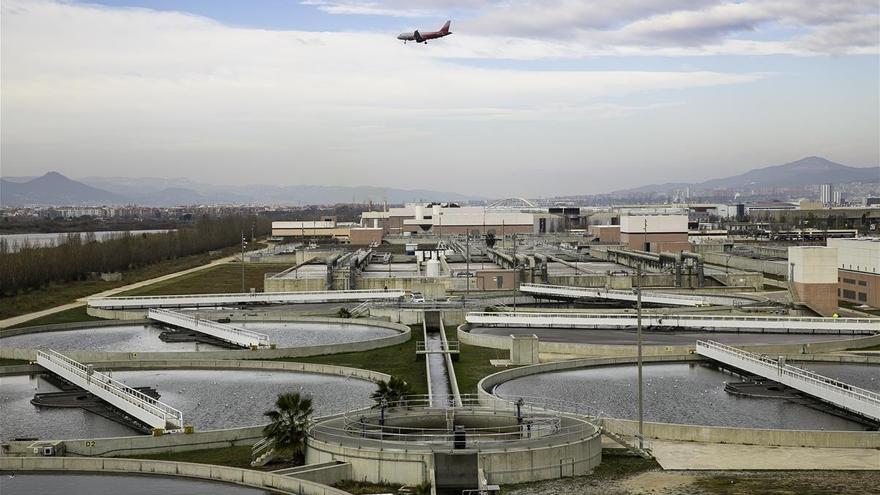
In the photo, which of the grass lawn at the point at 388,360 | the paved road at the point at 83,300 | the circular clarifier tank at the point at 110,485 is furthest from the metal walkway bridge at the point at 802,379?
the paved road at the point at 83,300

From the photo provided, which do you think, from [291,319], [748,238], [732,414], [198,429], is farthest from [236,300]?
[748,238]

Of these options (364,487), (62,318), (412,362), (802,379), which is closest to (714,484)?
(364,487)

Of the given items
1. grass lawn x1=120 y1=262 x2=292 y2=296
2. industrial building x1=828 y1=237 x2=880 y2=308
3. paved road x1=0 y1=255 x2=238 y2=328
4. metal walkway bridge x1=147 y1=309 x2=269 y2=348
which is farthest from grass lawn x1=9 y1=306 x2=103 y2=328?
Answer: industrial building x1=828 y1=237 x2=880 y2=308

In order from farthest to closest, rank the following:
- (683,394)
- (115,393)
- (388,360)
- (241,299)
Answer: (241,299), (388,360), (683,394), (115,393)

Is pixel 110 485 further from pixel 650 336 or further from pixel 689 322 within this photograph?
pixel 689 322

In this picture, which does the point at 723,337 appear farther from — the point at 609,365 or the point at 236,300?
the point at 236,300

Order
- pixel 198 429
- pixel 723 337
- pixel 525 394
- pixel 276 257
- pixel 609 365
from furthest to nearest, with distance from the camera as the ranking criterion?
pixel 276 257
pixel 723 337
pixel 609 365
pixel 525 394
pixel 198 429

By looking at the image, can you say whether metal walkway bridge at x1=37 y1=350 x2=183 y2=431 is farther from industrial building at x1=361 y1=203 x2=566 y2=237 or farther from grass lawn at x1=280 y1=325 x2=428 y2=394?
industrial building at x1=361 y1=203 x2=566 y2=237

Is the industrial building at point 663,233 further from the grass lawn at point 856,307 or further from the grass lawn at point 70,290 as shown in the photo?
the grass lawn at point 70,290
